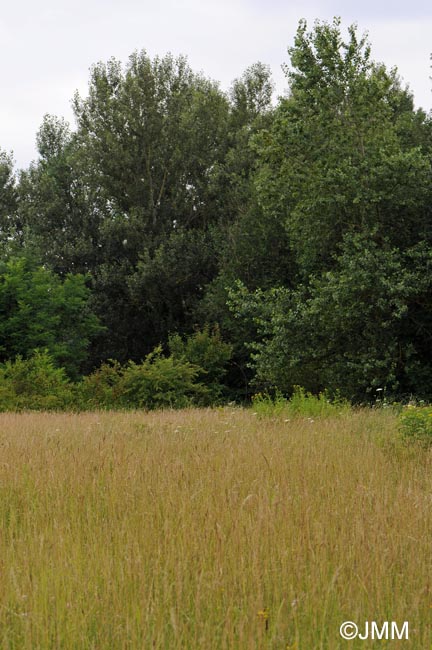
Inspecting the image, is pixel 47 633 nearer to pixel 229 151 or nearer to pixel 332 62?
pixel 332 62

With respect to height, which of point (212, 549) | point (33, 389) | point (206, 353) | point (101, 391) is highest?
point (206, 353)

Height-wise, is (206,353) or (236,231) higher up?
(236,231)

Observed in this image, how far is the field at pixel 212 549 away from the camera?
310 cm

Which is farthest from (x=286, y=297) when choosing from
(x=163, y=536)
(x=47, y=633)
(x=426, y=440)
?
(x=47, y=633)

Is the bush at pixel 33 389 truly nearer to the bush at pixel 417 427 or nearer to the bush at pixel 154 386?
the bush at pixel 154 386

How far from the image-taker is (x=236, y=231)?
3088 centimetres

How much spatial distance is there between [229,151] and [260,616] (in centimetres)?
3112

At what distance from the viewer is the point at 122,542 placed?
4273 mm

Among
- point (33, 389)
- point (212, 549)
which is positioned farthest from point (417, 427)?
point (33, 389)

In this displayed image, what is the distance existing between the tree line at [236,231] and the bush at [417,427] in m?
10.3

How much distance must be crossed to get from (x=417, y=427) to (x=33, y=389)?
1315 cm

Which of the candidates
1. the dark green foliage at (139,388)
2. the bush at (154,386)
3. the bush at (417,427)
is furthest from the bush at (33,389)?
the bush at (417,427)

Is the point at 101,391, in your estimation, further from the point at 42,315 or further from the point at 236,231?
the point at 236,231

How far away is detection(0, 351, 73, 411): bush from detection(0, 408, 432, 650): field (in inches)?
423
